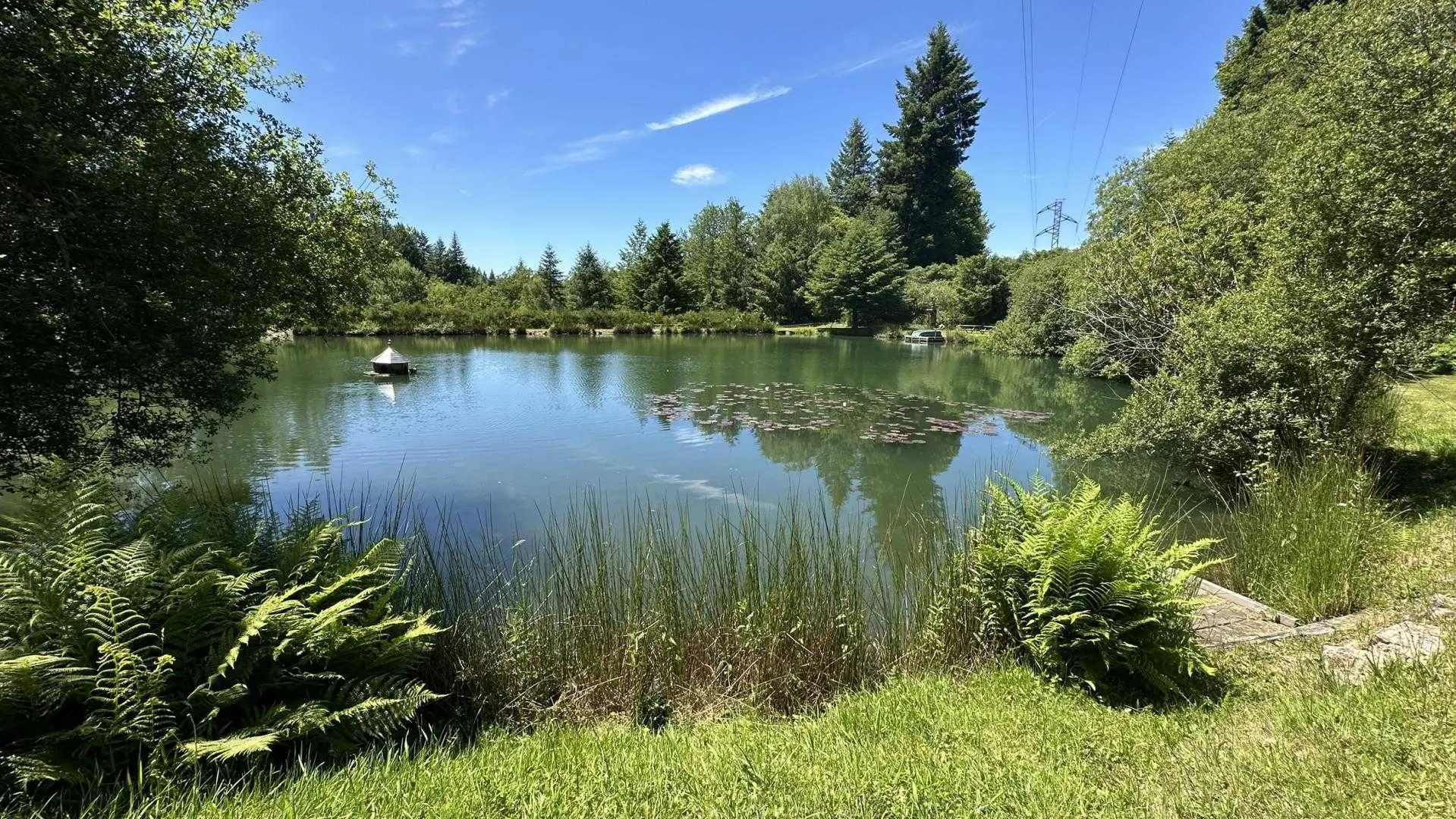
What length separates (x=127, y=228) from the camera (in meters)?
4.21

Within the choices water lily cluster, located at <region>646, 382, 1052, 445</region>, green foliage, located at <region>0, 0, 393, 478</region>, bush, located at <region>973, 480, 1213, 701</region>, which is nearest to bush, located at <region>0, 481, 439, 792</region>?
green foliage, located at <region>0, 0, 393, 478</region>

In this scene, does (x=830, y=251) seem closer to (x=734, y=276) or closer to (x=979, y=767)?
(x=734, y=276)

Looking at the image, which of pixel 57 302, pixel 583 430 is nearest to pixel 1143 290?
pixel 583 430

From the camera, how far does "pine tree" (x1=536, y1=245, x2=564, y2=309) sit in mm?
51062

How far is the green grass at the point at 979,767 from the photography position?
1.92m

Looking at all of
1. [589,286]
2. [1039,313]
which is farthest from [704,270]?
[1039,313]

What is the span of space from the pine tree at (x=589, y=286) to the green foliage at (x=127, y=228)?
1730 inches

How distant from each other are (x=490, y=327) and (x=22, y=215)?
128 feet

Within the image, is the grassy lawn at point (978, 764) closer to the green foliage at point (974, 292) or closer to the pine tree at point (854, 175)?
the green foliage at point (974, 292)

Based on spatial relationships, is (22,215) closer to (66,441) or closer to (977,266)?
(66,441)

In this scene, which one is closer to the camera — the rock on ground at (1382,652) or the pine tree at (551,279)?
the rock on ground at (1382,652)

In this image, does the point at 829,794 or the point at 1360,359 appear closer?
the point at 829,794

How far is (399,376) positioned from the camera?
61.8 ft

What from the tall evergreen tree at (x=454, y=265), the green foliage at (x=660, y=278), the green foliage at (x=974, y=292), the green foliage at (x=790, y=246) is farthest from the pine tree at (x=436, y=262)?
the green foliage at (x=974, y=292)
